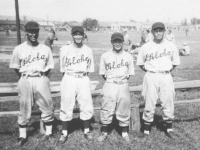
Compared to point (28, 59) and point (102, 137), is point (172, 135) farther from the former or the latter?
point (28, 59)

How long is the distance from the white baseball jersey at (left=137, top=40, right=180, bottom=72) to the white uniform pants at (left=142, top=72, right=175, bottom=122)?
13 centimetres

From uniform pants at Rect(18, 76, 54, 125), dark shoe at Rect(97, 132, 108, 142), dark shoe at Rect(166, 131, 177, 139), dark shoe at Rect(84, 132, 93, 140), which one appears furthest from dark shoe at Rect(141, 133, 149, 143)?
uniform pants at Rect(18, 76, 54, 125)

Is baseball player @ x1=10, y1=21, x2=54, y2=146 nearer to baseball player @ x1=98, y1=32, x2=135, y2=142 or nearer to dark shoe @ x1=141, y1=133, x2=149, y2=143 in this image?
baseball player @ x1=98, y1=32, x2=135, y2=142

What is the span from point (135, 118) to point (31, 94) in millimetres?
2015

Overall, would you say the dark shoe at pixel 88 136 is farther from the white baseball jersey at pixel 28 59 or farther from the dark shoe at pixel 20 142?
the white baseball jersey at pixel 28 59

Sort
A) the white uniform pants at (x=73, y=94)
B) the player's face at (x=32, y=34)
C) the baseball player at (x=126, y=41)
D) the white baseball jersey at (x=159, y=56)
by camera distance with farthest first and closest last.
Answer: the baseball player at (x=126, y=41) → the white baseball jersey at (x=159, y=56) → the white uniform pants at (x=73, y=94) → the player's face at (x=32, y=34)

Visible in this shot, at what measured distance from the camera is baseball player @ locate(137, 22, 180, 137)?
3.77 m

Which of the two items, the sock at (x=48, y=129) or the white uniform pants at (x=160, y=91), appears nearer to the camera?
the white uniform pants at (x=160, y=91)

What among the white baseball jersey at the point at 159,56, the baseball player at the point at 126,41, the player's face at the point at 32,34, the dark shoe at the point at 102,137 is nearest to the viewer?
the player's face at the point at 32,34

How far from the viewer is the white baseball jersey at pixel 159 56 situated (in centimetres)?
379

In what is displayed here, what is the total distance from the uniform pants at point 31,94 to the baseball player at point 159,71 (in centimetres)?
179

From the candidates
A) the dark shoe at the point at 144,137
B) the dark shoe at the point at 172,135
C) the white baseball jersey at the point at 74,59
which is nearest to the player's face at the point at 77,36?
the white baseball jersey at the point at 74,59

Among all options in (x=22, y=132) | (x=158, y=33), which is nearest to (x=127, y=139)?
(x=22, y=132)

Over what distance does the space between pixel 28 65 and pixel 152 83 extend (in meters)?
2.16
